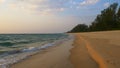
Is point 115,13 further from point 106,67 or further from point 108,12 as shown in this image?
point 106,67

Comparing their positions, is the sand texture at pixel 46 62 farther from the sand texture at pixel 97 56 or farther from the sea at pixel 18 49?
the sea at pixel 18 49

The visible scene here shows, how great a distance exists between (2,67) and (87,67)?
11.5 ft

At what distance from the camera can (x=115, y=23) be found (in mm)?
69625

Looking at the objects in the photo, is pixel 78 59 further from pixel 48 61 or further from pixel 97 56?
pixel 48 61

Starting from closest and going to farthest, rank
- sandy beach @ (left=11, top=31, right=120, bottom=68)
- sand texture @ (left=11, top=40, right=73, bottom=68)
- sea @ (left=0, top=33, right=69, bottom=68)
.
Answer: sandy beach @ (left=11, top=31, right=120, bottom=68), sand texture @ (left=11, top=40, right=73, bottom=68), sea @ (left=0, top=33, right=69, bottom=68)

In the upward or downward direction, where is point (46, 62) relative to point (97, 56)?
downward

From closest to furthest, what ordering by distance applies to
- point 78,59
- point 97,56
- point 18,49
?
point 97,56 → point 78,59 → point 18,49

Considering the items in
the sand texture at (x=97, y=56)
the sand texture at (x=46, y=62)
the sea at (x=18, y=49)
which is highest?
the sand texture at (x=97, y=56)

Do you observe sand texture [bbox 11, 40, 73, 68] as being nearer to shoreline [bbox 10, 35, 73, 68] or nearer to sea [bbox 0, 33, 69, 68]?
shoreline [bbox 10, 35, 73, 68]

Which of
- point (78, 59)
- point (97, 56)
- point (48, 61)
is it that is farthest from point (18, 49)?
point (97, 56)

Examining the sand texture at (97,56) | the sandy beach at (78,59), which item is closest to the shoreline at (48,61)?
the sandy beach at (78,59)

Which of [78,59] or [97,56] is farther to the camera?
[78,59]

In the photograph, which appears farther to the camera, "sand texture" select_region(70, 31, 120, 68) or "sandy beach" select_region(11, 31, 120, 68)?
"sandy beach" select_region(11, 31, 120, 68)

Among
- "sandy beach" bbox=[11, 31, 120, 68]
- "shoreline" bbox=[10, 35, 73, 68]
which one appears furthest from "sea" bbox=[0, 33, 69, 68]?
"sandy beach" bbox=[11, 31, 120, 68]
